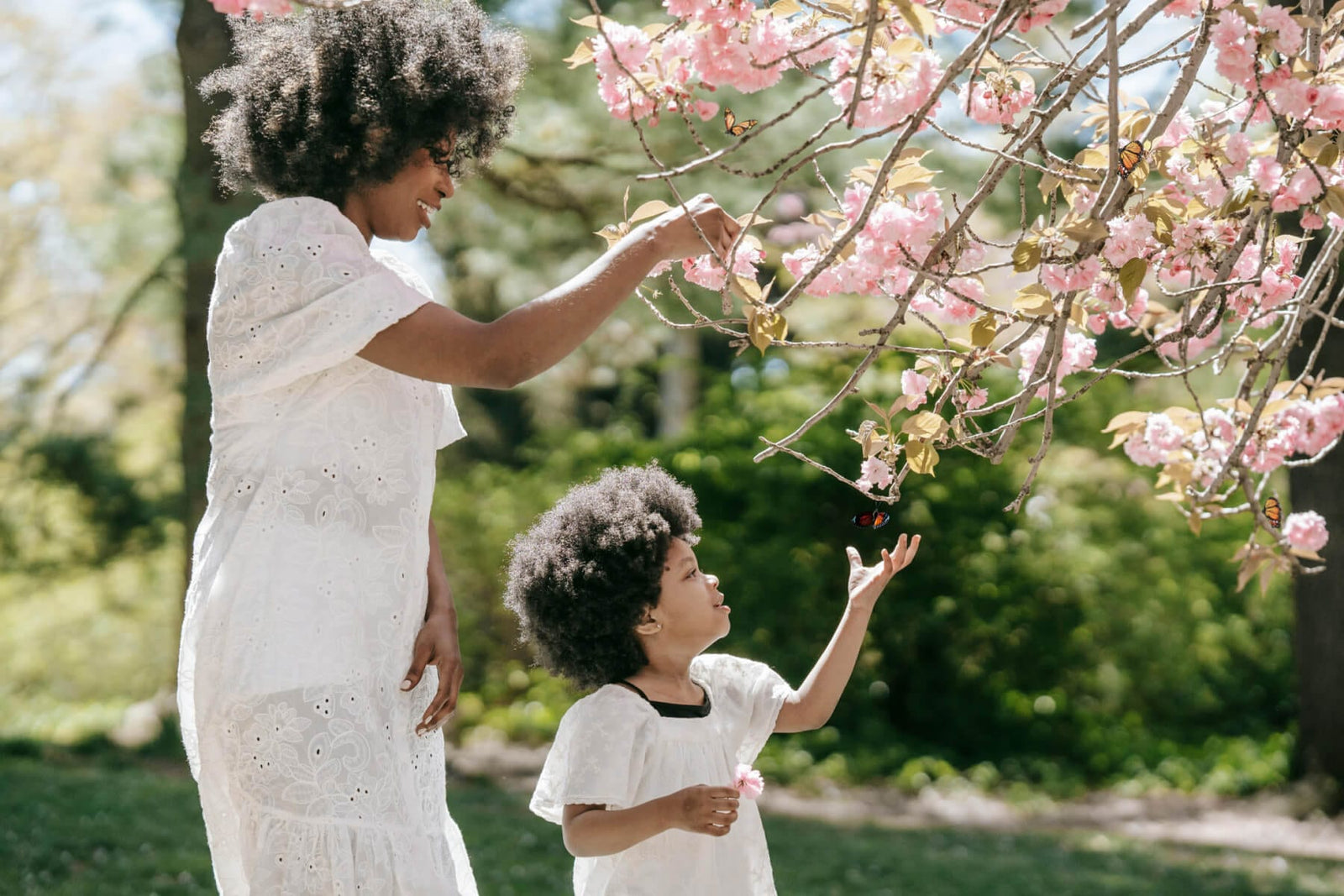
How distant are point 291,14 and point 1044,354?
116 centimetres

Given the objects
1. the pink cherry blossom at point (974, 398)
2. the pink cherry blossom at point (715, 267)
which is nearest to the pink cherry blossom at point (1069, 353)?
the pink cherry blossom at point (974, 398)

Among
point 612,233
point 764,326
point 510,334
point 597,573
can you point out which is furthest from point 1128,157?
point 597,573

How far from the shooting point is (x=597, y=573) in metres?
2.42

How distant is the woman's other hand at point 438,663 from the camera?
1.83m

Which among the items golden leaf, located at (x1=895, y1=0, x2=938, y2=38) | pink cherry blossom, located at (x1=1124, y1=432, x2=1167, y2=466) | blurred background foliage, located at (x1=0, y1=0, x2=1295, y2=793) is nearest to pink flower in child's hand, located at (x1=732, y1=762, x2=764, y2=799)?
pink cherry blossom, located at (x1=1124, y1=432, x2=1167, y2=466)

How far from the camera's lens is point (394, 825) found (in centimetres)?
174

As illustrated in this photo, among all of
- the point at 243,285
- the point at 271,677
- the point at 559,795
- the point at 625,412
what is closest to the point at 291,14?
the point at 243,285

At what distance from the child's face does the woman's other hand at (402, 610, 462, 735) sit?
0.60 meters

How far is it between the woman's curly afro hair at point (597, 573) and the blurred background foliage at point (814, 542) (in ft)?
Result: 13.8

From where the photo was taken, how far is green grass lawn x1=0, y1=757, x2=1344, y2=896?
4859 millimetres

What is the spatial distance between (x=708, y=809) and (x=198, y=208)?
15.7 ft

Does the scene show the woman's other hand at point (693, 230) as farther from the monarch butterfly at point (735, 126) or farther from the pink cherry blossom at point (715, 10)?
the pink cherry blossom at point (715, 10)

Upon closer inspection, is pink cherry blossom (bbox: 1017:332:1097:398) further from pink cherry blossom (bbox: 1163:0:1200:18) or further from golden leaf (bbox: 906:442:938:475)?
pink cherry blossom (bbox: 1163:0:1200:18)

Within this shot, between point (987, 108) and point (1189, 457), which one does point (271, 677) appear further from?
point (1189, 457)
